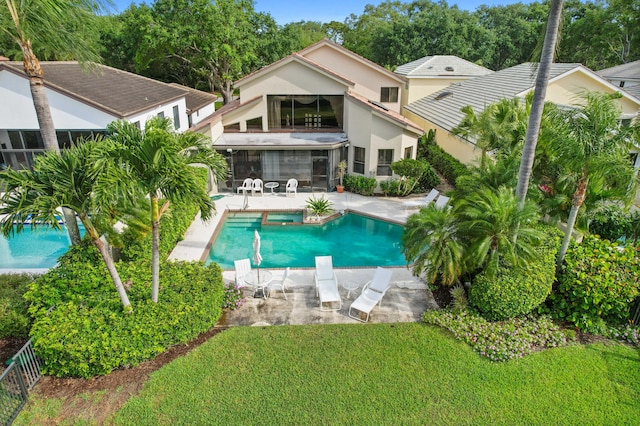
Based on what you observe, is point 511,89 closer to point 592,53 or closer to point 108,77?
point 108,77

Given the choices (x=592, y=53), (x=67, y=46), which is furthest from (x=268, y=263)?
(x=592, y=53)

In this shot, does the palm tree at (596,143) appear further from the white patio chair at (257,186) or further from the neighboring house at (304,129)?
the white patio chair at (257,186)

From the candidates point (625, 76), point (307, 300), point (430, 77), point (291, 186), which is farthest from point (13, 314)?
point (625, 76)

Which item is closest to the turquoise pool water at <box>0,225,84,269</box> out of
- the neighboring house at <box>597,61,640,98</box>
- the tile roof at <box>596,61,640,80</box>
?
the neighboring house at <box>597,61,640,98</box>

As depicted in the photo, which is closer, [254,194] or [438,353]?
[438,353]

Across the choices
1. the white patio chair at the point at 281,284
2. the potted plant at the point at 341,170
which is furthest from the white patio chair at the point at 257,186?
the white patio chair at the point at 281,284

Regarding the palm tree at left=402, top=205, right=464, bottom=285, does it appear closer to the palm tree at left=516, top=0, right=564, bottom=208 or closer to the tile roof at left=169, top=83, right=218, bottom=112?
the palm tree at left=516, top=0, right=564, bottom=208
